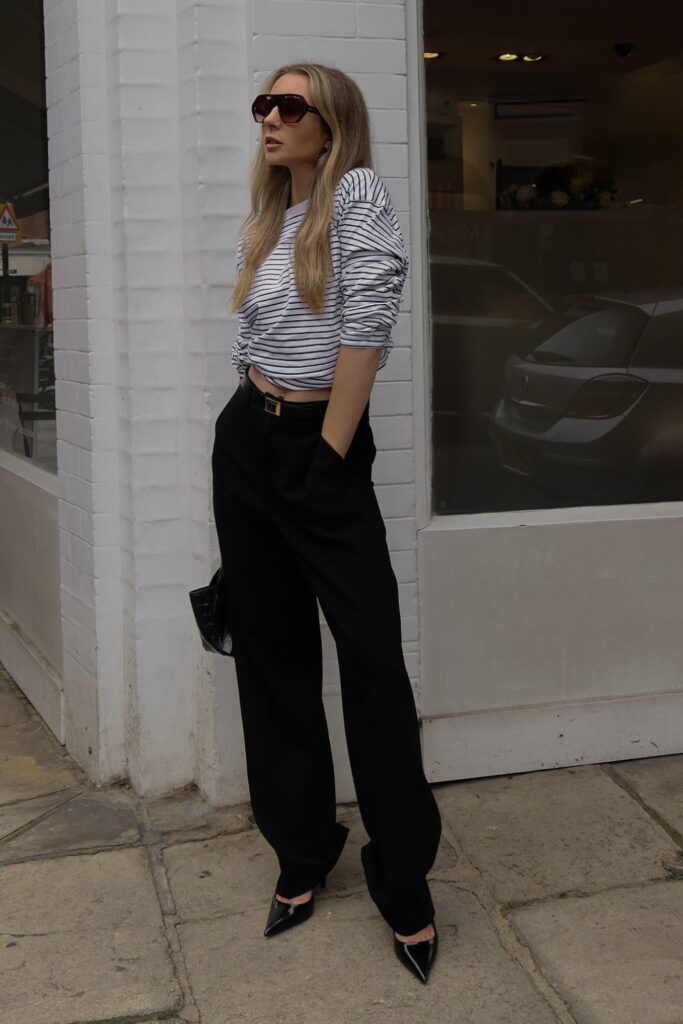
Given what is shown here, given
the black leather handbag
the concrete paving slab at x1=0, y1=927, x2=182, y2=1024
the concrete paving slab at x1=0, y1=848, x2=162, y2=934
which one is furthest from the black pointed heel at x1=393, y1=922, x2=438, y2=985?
the black leather handbag

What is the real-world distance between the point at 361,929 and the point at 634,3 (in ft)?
9.75

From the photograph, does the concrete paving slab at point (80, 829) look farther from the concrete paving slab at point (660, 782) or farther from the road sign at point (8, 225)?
the road sign at point (8, 225)

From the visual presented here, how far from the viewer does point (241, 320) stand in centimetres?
311

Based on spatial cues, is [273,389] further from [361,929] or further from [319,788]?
[361,929]

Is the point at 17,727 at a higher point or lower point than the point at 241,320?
lower

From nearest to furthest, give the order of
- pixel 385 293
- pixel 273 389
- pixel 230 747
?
pixel 385 293 → pixel 273 389 → pixel 230 747

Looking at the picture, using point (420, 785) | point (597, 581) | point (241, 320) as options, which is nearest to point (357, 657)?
point (420, 785)

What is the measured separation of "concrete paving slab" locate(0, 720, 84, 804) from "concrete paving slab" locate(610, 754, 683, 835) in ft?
5.81

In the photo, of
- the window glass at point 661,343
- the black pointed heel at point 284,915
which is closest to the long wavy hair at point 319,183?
the black pointed heel at point 284,915

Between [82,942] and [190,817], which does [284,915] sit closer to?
[82,942]

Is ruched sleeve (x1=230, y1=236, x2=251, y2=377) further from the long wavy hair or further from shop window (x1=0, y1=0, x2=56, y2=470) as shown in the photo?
shop window (x1=0, y1=0, x2=56, y2=470)

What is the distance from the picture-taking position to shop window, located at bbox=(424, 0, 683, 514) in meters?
4.02

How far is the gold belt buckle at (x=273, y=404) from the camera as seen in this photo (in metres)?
2.98

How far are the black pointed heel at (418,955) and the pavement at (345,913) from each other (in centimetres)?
3
